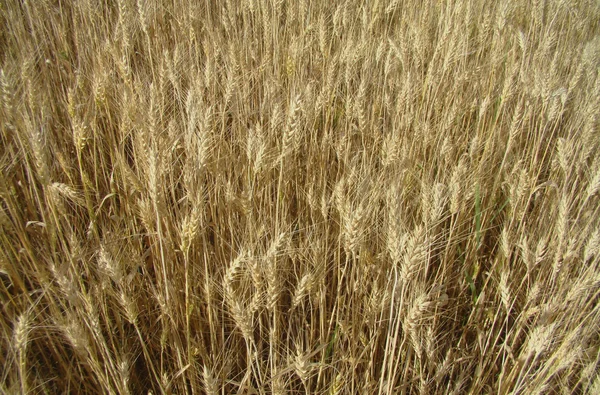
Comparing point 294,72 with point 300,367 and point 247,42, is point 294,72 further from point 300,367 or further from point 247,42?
point 300,367

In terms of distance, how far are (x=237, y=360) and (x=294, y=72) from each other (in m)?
1.17

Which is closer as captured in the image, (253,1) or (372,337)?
(372,337)

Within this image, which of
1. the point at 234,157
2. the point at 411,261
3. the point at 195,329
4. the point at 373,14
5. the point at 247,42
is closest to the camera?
the point at 411,261

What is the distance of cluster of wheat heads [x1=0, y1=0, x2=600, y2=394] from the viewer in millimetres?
1085

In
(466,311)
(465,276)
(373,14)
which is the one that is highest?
(373,14)

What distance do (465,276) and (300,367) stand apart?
0.82 m

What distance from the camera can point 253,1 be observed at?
2162mm

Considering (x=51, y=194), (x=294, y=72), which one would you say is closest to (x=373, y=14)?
(x=294, y=72)

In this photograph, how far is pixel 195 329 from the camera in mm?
1314

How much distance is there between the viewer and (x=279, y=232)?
47.6 inches

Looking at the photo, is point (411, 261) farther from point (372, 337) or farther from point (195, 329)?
point (195, 329)

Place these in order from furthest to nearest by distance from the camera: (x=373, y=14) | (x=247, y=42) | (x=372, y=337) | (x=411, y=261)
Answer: (x=373, y=14)
(x=247, y=42)
(x=372, y=337)
(x=411, y=261)

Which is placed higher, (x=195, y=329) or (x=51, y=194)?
(x=51, y=194)

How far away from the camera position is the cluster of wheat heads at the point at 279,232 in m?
1.08
